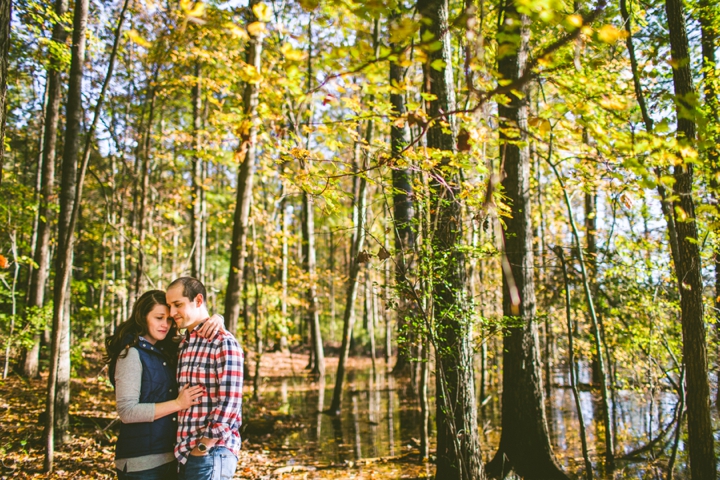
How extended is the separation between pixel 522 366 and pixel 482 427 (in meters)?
3.28

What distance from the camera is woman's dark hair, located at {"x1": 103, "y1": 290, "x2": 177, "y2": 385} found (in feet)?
8.40

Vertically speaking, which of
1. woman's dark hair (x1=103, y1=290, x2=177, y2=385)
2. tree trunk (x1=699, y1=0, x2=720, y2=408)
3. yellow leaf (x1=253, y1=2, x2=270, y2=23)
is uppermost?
tree trunk (x1=699, y1=0, x2=720, y2=408)

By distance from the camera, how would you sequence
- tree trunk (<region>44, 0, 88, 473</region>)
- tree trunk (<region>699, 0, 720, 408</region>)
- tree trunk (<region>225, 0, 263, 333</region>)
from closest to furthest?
tree trunk (<region>699, 0, 720, 408</region>), tree trunk (<region>44, 0, 88, 473</region>), tree trunk (<region>225, 0, 263, 333</region>)

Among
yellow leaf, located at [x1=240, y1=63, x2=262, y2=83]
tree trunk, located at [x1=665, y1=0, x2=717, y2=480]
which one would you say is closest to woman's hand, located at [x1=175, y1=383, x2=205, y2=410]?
yellow leaf, located at [x1=240, y1=63, x2=262, y2=83]

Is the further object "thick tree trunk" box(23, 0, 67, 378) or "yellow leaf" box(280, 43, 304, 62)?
"thick tree trunk" box(23, 0, 67, 378)

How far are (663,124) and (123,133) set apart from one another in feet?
45.3

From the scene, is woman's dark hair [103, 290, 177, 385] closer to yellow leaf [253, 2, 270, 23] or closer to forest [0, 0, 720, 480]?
forest [0, 0, 720, 480]

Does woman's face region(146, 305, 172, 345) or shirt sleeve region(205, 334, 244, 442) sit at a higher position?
woman's face region(146, 305, 172, 345)

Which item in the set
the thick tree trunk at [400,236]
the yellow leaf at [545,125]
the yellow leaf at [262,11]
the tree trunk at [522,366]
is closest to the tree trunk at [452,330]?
the thick tree trunk at [400,236]

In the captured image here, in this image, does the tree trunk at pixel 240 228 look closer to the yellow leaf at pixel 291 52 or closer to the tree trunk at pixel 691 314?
the yellow leaf at pixel 291 52

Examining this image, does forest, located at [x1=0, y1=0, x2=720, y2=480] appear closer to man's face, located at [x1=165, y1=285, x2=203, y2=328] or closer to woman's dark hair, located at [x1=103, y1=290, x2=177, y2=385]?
man's face, located at [x1=165, y1=285, x2=203, y2=328]

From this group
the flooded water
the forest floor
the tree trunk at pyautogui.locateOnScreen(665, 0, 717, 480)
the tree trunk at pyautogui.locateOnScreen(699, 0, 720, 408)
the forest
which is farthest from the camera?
the flooded water

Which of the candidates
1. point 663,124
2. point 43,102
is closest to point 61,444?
point 663,124

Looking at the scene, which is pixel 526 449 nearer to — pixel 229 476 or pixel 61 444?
pixel 229 476
